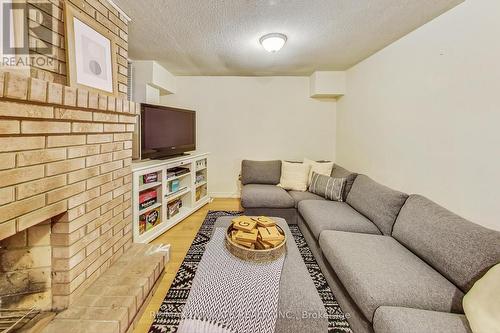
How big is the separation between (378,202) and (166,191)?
243 cm

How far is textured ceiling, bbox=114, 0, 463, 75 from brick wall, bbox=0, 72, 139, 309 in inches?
36.8

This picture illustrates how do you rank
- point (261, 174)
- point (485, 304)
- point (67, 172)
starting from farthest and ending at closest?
point (261, 174) < point (67, 172) < point (485, 304)

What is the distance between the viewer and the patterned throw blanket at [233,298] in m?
1.13

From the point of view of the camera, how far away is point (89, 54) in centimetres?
156

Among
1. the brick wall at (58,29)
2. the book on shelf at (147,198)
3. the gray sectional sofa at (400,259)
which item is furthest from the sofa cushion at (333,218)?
the brick wall at (58,29)

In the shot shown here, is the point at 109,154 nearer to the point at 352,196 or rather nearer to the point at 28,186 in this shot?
the point at 28,186

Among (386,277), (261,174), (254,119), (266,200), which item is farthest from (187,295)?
(254,119)

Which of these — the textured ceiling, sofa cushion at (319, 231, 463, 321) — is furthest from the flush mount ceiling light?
sofa cushion at (319, 231, 463, 321)

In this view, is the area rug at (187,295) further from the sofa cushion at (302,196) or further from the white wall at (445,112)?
the white wall at (445,112)

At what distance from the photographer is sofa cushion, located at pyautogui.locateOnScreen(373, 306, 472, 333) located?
1.06 meters

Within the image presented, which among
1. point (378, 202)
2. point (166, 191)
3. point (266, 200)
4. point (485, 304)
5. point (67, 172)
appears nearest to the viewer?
point (485, 304)

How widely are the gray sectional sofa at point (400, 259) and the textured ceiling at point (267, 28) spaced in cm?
158

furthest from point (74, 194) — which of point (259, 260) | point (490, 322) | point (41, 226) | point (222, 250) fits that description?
point (490, 322)

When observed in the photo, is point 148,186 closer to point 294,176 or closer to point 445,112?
point 294,176
